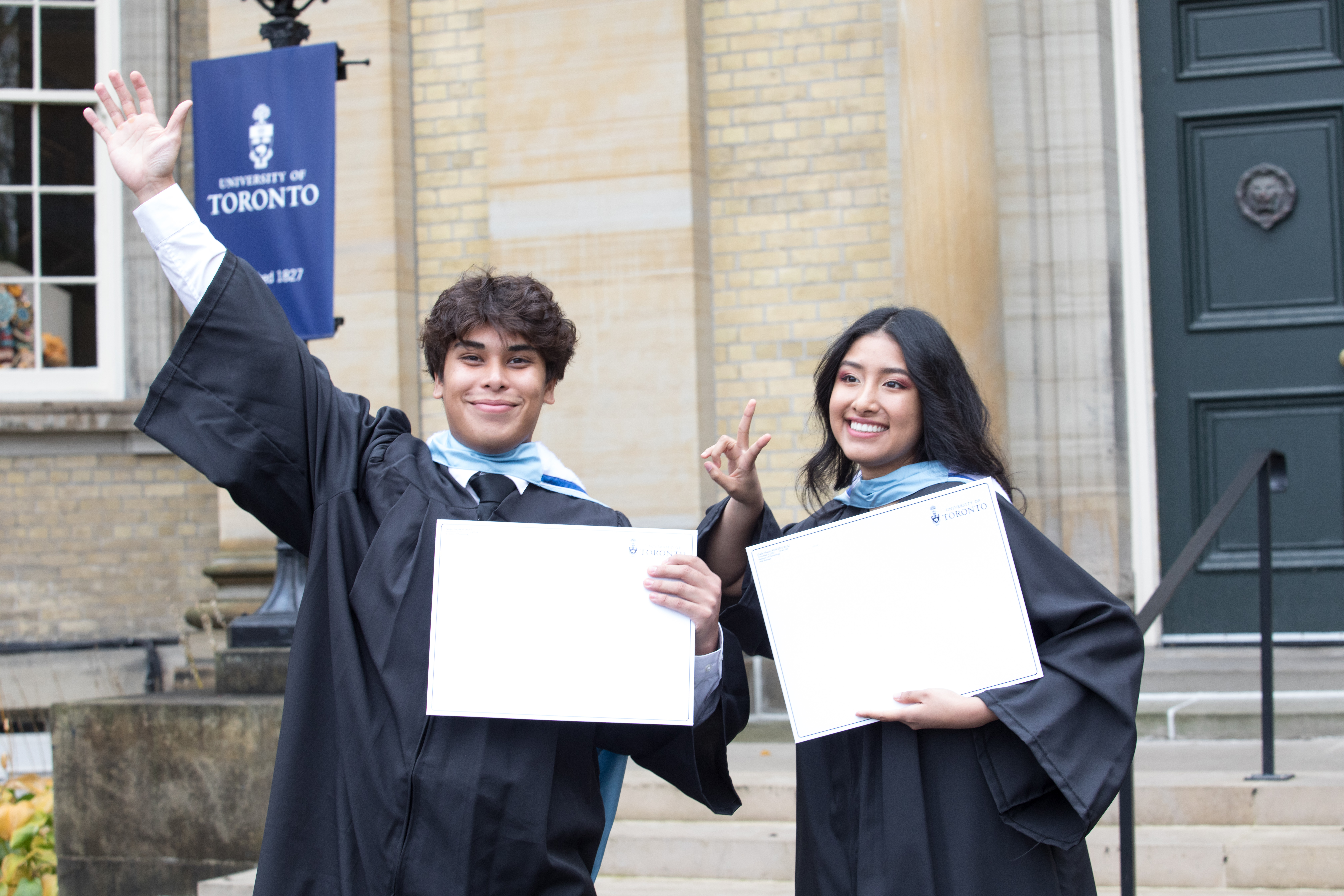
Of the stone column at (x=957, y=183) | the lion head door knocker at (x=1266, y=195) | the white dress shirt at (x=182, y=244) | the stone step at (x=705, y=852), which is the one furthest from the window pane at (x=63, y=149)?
the white dress shirt at (x=182, y=244)

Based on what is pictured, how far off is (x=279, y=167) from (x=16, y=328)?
A: 3856mm

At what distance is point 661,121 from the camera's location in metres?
7.01

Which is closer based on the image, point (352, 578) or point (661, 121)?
point (352, 578)

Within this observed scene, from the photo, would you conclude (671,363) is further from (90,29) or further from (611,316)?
(90,29)

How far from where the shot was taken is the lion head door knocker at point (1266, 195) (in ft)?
21.5

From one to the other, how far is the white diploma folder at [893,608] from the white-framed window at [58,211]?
765 cm

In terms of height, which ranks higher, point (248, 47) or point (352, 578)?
point (248, 47)

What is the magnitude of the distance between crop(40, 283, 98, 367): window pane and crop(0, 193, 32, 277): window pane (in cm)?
27

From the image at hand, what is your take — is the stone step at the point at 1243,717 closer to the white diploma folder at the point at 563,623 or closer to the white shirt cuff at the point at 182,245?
the white diploma folder at the point at 563,623

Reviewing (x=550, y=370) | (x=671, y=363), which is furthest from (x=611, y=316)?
(x=550, y=370)

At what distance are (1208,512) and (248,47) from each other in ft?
19.6

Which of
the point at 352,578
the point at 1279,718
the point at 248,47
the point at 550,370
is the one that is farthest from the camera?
the point at 248,47

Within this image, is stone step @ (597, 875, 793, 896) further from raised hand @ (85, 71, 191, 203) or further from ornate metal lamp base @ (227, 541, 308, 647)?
raised hand @ (85, 71, 191, 203)

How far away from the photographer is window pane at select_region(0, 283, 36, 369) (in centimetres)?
888
